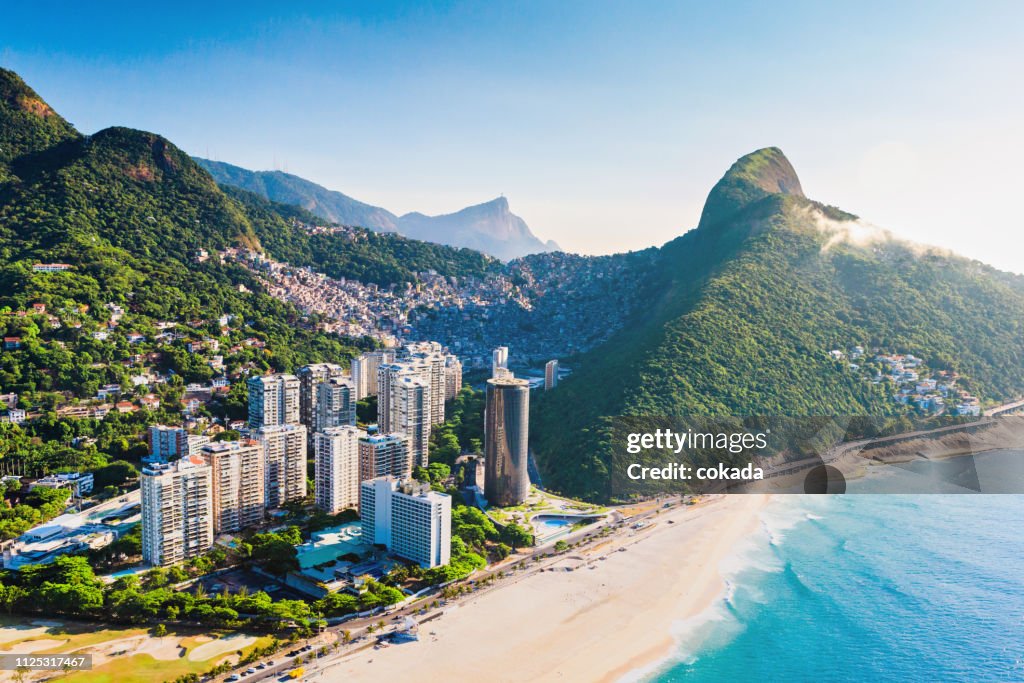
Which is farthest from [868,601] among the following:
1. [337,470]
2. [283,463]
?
[283,463]

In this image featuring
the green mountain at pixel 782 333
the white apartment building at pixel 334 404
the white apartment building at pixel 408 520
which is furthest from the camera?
the green mountain at pixel 782 333

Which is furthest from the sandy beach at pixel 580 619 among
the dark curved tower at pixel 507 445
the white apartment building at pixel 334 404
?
the white apartment building at pixel 334 404

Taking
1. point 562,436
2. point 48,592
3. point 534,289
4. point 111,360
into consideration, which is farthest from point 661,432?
point 534,289

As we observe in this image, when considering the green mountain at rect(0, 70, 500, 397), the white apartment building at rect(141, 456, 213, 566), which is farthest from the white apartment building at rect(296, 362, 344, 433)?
the white apartment building at rect(141, 456, 213, 566)

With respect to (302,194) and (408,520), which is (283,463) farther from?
(302,194)

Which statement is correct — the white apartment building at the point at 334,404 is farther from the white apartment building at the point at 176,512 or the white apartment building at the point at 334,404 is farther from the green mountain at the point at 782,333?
the white apartment building at the point at 176,512

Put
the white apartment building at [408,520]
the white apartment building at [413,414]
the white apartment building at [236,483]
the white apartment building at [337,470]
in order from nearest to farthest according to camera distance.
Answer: the white apartment building at [408,520] < the white apartment building at [236,483] < the white apartment building at [337,470] < the white apartment building at [413,414]

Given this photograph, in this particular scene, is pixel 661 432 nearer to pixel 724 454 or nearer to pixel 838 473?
pixel 724 454
